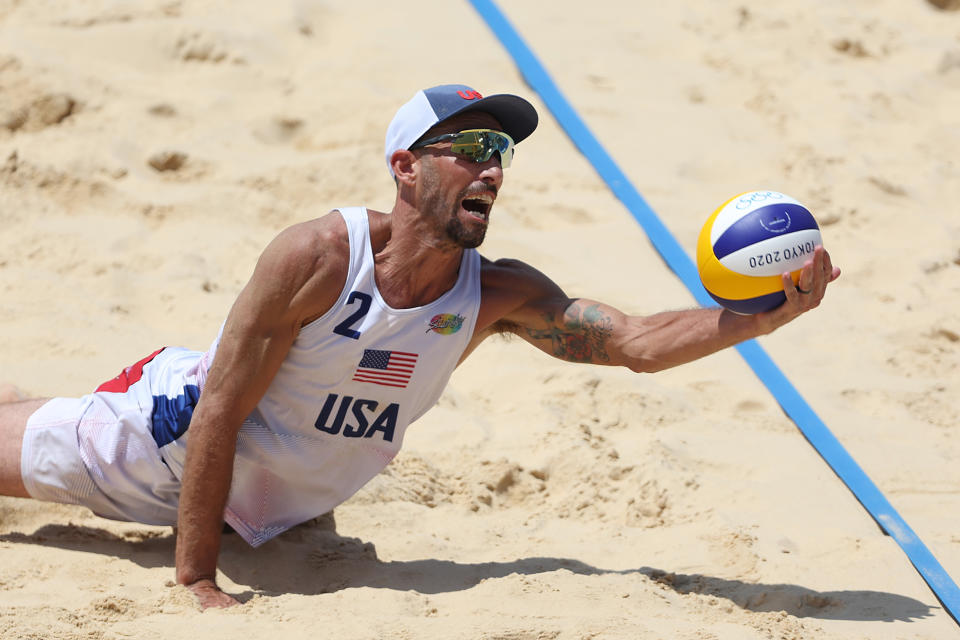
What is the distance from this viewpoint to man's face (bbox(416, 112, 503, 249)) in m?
3.25

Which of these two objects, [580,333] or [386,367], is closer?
[386,367]

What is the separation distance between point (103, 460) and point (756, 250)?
2007 mm

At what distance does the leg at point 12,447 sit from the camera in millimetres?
3488

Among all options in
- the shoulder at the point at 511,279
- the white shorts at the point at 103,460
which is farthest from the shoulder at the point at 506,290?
the white shorts at the point at 103,460

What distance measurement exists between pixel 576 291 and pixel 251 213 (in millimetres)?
1510

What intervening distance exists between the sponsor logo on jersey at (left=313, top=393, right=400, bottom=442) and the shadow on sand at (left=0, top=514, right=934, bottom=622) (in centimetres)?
38

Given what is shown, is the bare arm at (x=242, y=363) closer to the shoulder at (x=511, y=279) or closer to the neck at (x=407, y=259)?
the neck at (x=407, y=259)

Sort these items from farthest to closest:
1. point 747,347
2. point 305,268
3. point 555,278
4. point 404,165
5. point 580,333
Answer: point 555,278, point 747,347, point 580,333, point 404,165, point 305,268

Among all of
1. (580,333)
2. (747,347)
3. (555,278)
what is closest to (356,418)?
(580,333)

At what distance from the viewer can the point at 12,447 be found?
350cm

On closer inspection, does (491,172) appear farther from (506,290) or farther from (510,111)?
(506,290)

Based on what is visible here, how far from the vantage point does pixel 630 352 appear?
11.3ft

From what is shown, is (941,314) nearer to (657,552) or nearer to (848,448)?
(848,448)

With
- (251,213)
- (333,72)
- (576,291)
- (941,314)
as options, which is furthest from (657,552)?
(333,72)
